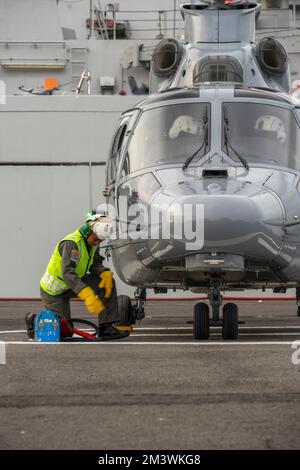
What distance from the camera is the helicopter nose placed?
11.9 metres

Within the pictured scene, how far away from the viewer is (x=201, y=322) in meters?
12.9

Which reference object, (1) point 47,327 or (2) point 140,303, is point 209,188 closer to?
(1) point 47,327

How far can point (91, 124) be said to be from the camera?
1105 inches

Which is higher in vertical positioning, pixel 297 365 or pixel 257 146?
pixel 257 146

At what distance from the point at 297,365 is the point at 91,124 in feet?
62.6

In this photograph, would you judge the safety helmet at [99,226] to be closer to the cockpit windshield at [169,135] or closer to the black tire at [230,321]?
the cockpit windshield at [169,135]

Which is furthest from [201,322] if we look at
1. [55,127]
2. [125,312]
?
[55,127]

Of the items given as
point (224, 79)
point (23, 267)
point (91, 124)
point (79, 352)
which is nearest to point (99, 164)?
point (91, 124)

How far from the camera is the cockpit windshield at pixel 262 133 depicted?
13.5 metres

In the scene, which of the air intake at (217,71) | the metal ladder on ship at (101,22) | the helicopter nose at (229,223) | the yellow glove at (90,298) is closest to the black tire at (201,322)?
the helicopter nose at (229,223)

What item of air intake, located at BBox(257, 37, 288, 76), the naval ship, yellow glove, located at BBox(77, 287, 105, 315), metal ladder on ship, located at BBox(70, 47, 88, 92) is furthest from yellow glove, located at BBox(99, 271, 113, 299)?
metal ladder on ship, located at BBox(70, 47, 88, 92)

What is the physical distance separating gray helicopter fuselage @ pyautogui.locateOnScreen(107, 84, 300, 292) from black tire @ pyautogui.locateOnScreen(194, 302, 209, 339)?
0.36m

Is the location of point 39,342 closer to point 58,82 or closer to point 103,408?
point 103,408

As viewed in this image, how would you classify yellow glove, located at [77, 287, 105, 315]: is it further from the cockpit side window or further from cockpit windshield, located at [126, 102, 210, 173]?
the cockpit side window
